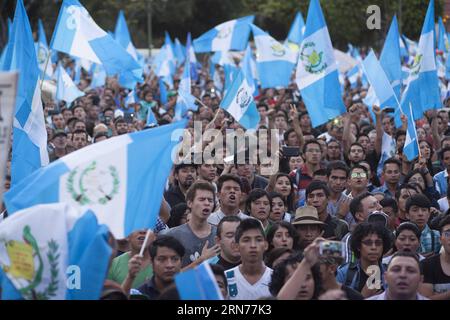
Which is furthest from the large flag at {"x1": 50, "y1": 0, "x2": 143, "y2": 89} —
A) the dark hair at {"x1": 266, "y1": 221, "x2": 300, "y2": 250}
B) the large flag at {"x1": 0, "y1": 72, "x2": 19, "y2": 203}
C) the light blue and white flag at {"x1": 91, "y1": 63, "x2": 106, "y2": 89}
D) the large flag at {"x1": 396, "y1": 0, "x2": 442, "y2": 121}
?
the light blue and white flag at {"x1": 91, "y1": 63, "x2": 106, "y2": 89}

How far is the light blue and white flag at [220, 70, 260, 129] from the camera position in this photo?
13.0 metres

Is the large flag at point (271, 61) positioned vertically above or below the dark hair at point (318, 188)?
above

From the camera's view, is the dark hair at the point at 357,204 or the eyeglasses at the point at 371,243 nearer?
the eyeglasses at the point at 371,243

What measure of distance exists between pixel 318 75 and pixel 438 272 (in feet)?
19.8

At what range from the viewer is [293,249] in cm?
775

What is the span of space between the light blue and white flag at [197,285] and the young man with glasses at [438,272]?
2.28 m

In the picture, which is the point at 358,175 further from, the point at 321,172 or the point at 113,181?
the point at 113,181

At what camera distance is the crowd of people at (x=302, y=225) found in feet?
20.6

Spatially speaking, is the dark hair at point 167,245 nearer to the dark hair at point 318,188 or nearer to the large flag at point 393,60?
the dark hair at point 318,188

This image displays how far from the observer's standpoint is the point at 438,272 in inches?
287

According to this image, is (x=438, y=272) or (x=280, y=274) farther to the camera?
(x=438, y=272)

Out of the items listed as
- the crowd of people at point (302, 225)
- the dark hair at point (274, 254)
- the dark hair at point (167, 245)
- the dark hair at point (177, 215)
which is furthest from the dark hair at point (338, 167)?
the dark hair at point (167, 245)

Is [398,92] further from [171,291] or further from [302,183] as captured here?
[171,291]

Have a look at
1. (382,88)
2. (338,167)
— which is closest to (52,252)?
(338,167)
